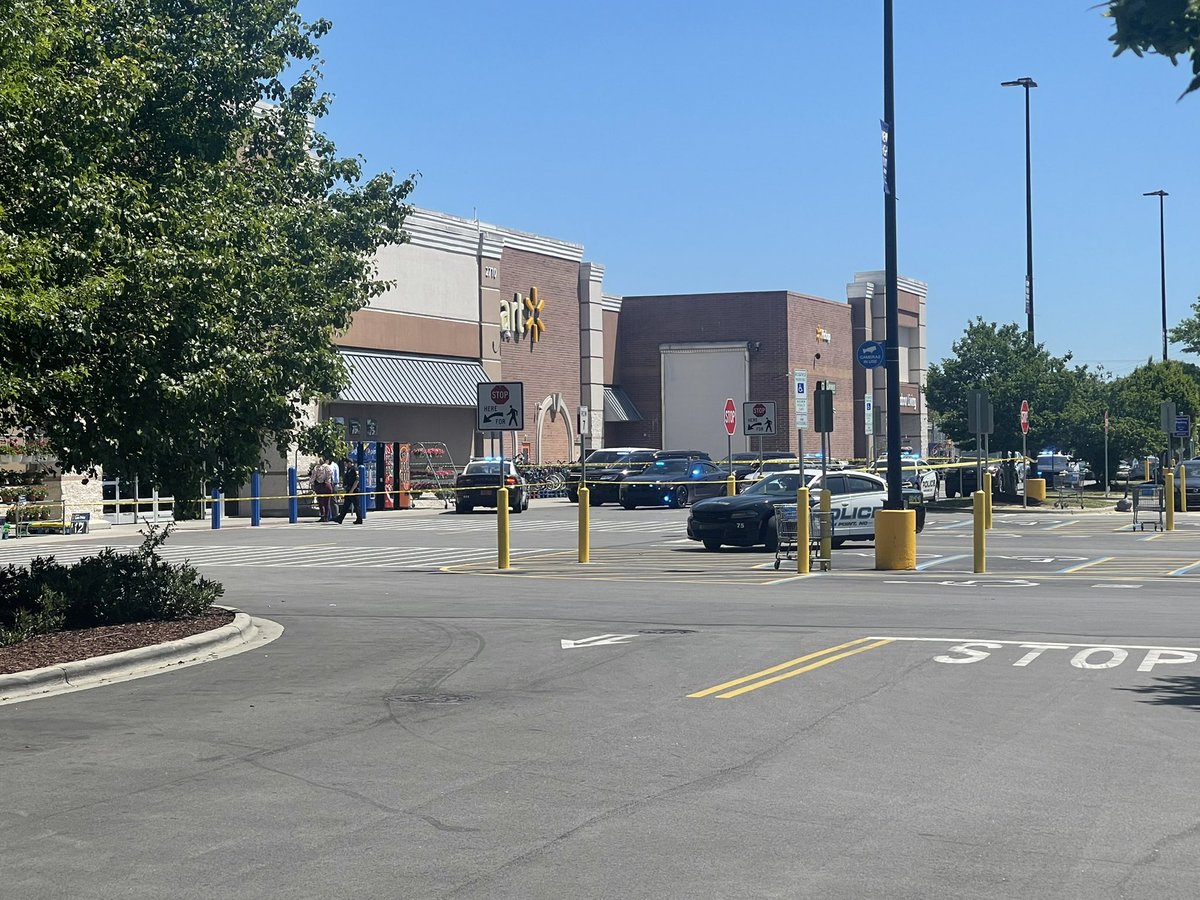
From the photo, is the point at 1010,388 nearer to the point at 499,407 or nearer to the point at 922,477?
the point at 922,477

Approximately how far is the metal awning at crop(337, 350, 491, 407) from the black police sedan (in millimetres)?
8626

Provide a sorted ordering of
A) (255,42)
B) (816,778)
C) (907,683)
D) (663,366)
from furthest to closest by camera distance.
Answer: (663,366) → (255,42) → (907,683) → (816,778)

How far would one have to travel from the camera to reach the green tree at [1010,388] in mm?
50781

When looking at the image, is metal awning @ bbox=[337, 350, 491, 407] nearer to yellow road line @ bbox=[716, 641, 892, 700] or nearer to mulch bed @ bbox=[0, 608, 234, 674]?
mulch bed @ bbox=[0, 608, 234, 674]

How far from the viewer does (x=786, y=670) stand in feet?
41.5

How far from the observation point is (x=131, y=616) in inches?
618

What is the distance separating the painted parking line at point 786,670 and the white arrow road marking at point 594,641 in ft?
6.66

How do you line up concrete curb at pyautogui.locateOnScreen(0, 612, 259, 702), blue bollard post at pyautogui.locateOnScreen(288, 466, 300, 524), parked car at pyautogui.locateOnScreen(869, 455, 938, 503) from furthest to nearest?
parked car at pyautogui.locateOnScreen(869, 455, 938, 503) < blue bollard post at pyautogui.locateOnScreen(288, 466, 300, 524) < concrete curb at pyautogui.locateOnScreen(0, 612, 259, 702)

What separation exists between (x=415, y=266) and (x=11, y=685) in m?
42.7

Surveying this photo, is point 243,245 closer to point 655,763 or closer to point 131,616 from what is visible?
point 131,616

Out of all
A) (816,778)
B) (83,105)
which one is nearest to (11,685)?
(83,105)

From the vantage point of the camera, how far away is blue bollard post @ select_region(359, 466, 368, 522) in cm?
4047

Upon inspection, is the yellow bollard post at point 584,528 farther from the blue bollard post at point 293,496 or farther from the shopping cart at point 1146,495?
the blue bollard post at point 293,496

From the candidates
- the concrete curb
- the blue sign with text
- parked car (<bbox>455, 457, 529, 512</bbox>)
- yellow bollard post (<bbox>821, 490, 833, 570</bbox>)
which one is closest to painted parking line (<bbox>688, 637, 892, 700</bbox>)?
the concrete curb
